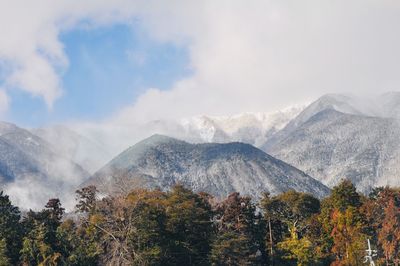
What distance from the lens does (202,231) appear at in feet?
260

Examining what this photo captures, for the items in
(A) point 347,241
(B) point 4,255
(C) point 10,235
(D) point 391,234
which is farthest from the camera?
(D) point 391,234

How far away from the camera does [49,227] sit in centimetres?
6856

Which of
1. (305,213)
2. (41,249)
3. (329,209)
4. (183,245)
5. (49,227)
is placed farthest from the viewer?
(305,213)

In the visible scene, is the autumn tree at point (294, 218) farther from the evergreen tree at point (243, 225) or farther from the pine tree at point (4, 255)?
the pine tree at point (4, 255)

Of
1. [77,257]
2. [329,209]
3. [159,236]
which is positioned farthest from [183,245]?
[329,209]

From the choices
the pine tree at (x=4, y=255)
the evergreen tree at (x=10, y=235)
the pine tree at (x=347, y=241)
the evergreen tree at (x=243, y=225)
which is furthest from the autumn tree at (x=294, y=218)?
the pine tree at (x=4, y=255)

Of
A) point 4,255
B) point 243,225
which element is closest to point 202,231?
point 243,225

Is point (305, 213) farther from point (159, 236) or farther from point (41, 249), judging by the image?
point (41, 249)

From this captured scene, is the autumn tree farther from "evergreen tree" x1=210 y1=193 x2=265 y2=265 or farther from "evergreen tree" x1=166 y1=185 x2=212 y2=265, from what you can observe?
"evergreen tree" x1=166 y1=185 x2=212 y2=265

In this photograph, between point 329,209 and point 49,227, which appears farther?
point 329,209

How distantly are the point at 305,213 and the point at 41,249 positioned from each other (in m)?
49.0

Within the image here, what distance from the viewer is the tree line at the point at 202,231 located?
6606 centimetres

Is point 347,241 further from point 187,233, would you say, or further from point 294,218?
point 294,218

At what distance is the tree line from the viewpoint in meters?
66.1
